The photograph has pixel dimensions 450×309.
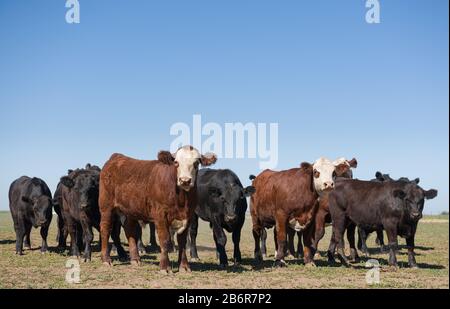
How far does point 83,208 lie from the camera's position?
45.1ft

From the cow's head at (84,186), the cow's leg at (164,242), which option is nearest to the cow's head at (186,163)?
the cow's leg at (164,242)

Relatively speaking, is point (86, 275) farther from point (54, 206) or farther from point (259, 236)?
point (54, 206)

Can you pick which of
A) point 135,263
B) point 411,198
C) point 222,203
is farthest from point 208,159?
point 411,198

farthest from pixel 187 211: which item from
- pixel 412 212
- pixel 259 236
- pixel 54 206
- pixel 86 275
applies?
pixel 54 206

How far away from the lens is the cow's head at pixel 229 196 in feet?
40.3

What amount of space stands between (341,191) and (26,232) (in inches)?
397

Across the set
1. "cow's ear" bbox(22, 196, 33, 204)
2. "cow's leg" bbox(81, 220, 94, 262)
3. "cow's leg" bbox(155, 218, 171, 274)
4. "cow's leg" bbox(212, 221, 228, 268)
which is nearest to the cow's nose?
"cow's leg" bbox(155, 218, 171, 274)

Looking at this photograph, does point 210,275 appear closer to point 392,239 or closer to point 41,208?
point 392,239

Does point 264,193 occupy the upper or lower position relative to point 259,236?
upper

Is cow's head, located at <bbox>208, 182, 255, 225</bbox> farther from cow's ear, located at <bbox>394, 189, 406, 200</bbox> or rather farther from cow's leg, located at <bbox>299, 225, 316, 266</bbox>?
cow's ear, located at <bbox>394, 189, 406, 200</bbox>

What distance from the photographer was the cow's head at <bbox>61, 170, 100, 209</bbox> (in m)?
13.7

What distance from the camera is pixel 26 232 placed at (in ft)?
55.8

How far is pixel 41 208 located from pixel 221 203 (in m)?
6.47
